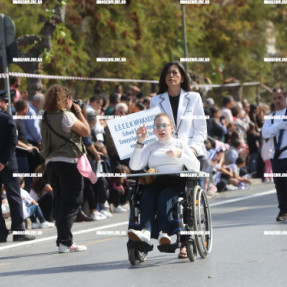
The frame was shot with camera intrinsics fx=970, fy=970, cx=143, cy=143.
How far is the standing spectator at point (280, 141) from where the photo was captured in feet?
43.1

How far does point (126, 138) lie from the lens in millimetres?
9922

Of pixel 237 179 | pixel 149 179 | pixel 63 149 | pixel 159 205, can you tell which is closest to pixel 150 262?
pixel 159 205

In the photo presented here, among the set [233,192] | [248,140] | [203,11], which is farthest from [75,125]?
[203,11]

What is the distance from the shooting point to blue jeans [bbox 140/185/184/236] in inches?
363

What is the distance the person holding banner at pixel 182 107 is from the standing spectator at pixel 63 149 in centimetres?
114

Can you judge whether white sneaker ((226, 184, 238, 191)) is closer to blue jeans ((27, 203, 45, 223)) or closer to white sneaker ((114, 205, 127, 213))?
white sneaker ((114, 205, 127, 213))

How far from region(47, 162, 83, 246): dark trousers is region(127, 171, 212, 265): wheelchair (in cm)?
137

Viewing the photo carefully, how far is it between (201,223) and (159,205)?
0.54m

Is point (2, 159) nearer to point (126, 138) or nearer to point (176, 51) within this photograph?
point (126, 138)

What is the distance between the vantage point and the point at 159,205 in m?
9.30

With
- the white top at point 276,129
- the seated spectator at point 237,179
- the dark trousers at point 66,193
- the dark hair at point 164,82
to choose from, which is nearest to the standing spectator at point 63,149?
the dark trousers at point 66,193

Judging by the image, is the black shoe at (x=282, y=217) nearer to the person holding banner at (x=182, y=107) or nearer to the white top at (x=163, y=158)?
the person holding banner at (x=182, y=107)

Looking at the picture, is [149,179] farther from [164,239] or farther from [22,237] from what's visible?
[22,237]

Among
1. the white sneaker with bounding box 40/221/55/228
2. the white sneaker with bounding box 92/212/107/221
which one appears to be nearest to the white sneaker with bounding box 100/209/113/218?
the white sneaker with bounding box 92/212/107/221
